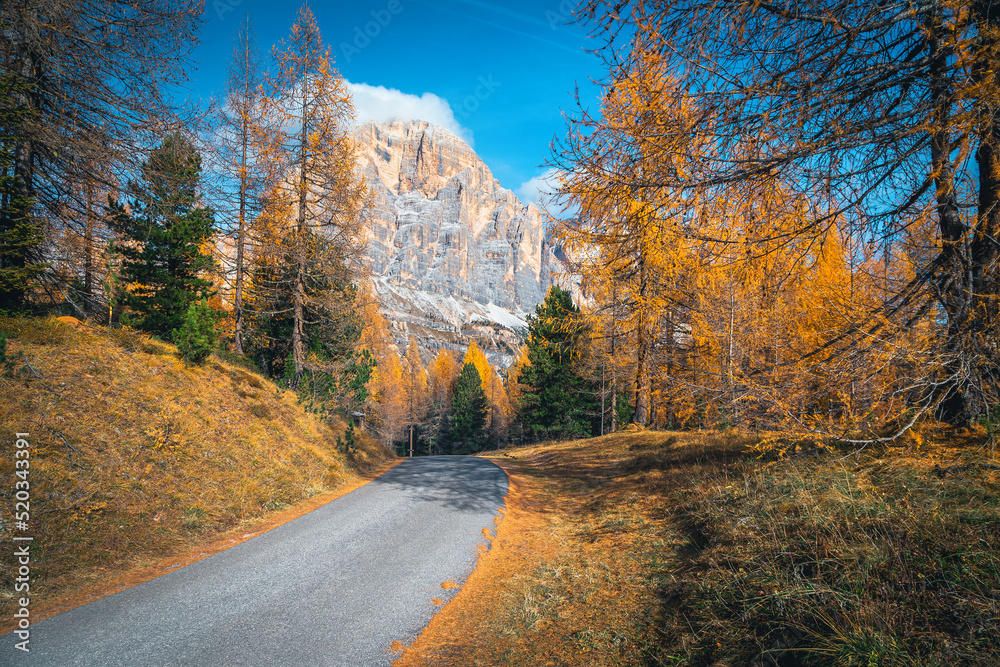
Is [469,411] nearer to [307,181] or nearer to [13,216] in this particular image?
[307,181]

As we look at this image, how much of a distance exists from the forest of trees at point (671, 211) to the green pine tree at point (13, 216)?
5 cm

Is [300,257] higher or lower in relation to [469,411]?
higher

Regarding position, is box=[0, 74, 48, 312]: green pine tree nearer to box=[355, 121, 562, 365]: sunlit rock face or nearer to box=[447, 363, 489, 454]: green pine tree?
box=[447, 363, 489, 454]: green pine tree

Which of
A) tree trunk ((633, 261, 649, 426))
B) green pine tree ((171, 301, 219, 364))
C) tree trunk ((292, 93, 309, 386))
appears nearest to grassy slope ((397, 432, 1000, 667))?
tree trunk ((633, 261, 649, 426))

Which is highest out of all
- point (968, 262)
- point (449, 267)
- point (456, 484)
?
point (449, 267)

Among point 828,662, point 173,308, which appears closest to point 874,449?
point 828,662

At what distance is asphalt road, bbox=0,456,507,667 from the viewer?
3197mm

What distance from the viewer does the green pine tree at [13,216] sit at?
237 inches

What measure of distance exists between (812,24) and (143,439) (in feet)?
31.8

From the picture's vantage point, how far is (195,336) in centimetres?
940

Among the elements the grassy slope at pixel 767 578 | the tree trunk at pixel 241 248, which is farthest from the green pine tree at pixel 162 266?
the grassy slope at pixel 767 578

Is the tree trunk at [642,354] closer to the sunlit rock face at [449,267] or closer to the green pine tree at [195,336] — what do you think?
the green pine tree at [195,336]

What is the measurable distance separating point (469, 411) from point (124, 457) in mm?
38996
